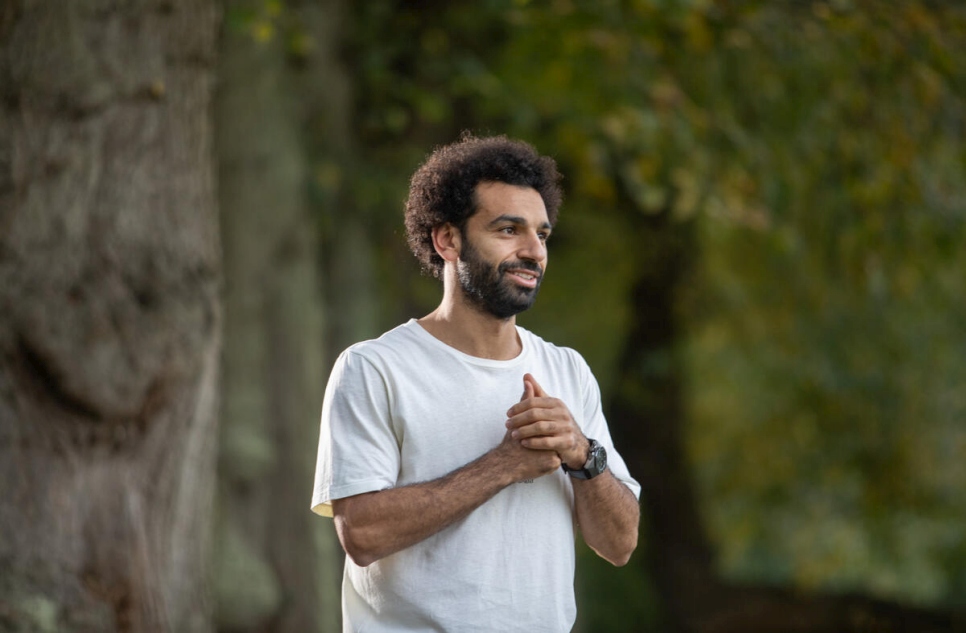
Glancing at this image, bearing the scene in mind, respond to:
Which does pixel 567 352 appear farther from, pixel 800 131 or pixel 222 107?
pixel 800 131

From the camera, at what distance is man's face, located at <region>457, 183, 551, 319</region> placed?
2959mm

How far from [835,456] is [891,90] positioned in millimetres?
5698

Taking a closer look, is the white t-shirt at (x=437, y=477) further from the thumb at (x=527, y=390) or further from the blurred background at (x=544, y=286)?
the blurred background at (x=544, y=286)

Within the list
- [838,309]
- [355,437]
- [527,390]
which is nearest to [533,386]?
[527,390]

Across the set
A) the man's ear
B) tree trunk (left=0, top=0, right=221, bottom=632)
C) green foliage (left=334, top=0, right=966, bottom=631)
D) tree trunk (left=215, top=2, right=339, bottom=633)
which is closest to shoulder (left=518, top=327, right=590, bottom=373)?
the man's ear

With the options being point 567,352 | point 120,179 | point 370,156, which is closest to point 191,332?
point 120,179

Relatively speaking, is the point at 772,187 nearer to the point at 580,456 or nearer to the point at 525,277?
the point at 525,277

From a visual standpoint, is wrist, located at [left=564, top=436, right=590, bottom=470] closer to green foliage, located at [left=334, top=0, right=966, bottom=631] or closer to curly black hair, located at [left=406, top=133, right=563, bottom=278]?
curly black hair, located at [left=406, top=133, right=563, bottom=278]

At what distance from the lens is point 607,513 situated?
2.95 metres

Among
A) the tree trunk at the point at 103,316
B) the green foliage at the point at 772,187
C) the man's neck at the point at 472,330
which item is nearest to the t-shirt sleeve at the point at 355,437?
the man's neck at the point at 472,330

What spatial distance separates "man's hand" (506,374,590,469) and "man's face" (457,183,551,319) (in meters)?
0.24

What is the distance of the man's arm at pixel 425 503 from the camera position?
272 cm

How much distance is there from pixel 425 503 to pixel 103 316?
1866 mm

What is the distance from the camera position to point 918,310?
12414mm
